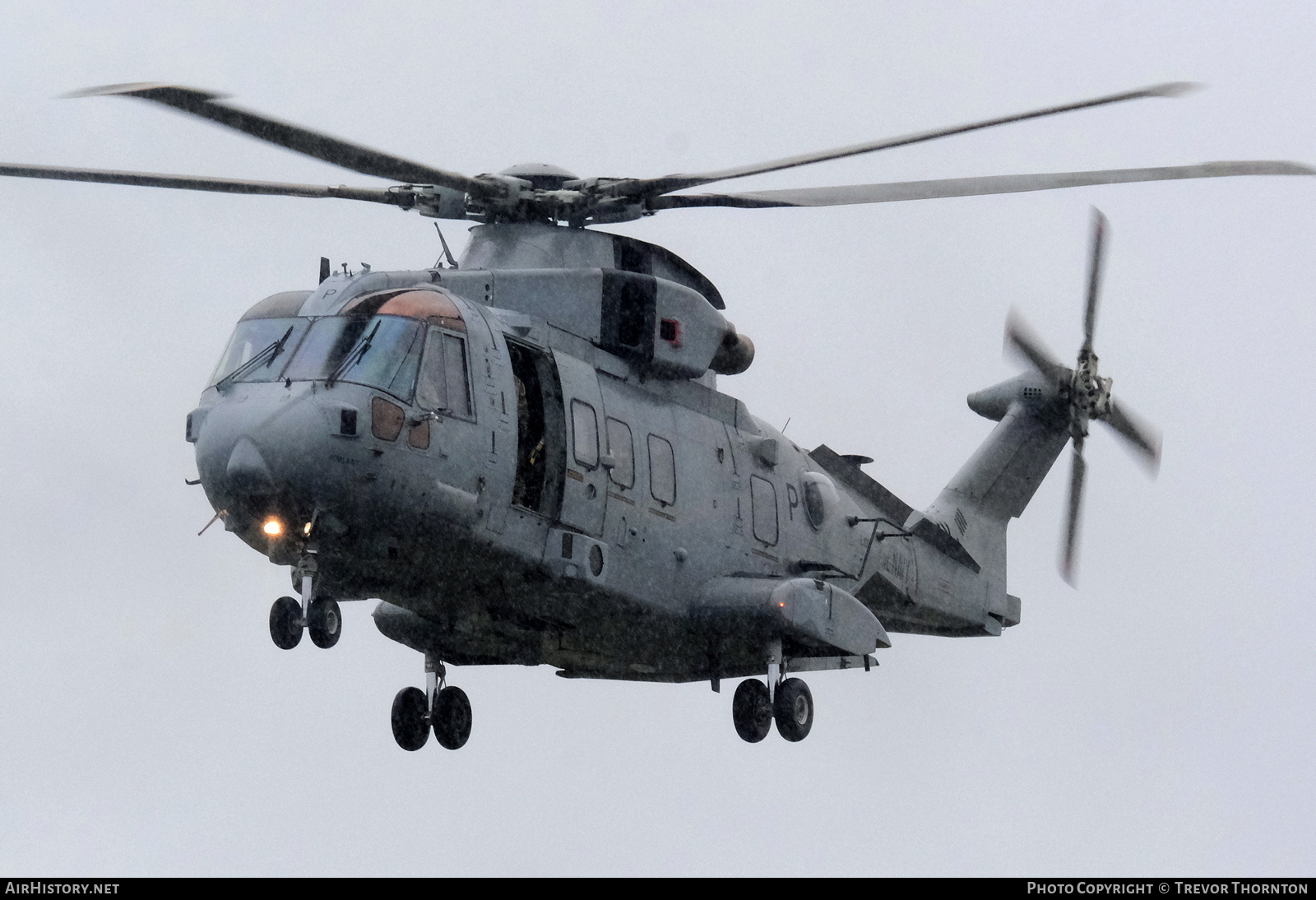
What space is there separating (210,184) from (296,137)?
9.31 feet

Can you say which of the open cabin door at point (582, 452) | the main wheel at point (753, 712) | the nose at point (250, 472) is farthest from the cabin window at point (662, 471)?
the nose at point (250, 472)

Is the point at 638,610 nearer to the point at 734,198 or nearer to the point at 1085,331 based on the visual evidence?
the point at 734,198

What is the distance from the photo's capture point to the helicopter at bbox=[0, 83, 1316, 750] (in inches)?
589

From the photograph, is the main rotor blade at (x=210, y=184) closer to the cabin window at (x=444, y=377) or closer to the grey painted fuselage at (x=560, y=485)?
the grey painted fuselage at (x=560, y=485)

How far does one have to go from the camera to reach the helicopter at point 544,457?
15.0 m

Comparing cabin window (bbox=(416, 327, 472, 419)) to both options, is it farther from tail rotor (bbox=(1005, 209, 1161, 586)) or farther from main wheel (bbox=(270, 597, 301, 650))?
tail rotor (bbox=(1005, 209, 1161, 586))

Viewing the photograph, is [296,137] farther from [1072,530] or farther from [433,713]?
[1072,530]

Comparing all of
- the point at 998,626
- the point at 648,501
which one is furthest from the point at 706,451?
the point at 998,626

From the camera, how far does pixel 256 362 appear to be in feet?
50.5

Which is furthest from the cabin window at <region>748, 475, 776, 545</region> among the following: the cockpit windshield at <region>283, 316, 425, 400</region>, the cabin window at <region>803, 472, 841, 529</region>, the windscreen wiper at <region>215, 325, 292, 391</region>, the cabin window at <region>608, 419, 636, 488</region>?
the windscreen wiper at <region>215, 325, 292, 391</region>

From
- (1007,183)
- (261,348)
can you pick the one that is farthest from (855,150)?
Answer: (261,348)

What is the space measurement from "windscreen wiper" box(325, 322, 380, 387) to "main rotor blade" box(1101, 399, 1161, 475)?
32.9 ft

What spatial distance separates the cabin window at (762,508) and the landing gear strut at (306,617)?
16.0 ft

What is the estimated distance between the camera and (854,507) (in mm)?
20438
